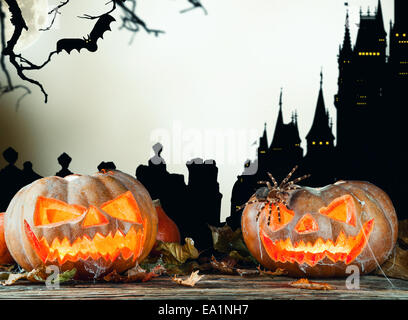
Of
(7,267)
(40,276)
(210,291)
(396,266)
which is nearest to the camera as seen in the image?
(210,291)

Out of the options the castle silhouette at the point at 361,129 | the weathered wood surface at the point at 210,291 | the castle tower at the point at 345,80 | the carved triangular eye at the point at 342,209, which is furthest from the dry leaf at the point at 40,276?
the castle tower at the point at 345,80

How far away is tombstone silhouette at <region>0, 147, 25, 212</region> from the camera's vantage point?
10.6ft

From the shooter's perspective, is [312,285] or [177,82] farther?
[177,82]

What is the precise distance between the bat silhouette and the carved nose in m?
1.67

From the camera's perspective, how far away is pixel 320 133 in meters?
3.27

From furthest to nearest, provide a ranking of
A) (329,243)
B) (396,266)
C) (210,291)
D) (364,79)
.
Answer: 1. (364,79)
2. (396,266)
3. (329,243)
4. (210,291)

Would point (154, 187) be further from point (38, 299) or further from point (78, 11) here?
point (38, 299)

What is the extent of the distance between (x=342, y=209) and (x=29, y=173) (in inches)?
75.1

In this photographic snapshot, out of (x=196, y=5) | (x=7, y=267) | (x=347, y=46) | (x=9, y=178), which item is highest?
(x=196, y=5)

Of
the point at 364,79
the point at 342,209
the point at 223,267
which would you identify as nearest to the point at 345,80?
the point at 364,79

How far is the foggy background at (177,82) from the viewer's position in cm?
321

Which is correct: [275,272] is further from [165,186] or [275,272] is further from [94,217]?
[165,186]

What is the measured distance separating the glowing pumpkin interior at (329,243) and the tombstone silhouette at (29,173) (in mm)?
1551
